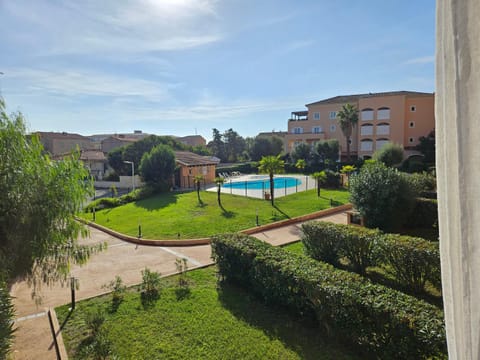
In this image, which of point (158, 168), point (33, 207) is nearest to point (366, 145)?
point (158, 168)

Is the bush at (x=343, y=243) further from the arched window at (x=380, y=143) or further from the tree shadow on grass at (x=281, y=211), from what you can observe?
the arched window at (x=380, y=143)

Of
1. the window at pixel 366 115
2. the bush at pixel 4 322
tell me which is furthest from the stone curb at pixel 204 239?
the window at pixel 366 115

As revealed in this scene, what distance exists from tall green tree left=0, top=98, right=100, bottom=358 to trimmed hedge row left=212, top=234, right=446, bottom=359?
14.3 ft

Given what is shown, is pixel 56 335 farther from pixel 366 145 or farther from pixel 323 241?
pixel 366 145

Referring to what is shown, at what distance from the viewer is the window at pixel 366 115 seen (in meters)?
43.9

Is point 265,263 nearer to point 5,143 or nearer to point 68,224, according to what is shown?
point 68,224

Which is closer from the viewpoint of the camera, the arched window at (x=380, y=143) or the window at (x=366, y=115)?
the arched window at (x=380, y=143)

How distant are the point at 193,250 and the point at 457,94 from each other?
12088mm

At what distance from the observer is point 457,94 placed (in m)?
1.24

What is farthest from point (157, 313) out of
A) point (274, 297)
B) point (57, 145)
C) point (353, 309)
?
point (57, 145)

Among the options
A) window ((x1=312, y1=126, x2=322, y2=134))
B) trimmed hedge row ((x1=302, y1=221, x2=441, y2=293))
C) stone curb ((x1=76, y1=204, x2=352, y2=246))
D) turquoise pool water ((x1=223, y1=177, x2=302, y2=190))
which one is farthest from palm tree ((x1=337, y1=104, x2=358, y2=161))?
trimmed hedge row ((x1=302, y1=221, x2=441, y2=293))

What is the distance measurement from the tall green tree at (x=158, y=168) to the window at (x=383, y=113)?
32.4 metres

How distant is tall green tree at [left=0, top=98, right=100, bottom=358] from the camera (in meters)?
4.54

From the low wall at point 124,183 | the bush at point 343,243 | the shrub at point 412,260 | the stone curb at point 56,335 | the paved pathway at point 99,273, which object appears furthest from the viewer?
the low wall at point 124,183
